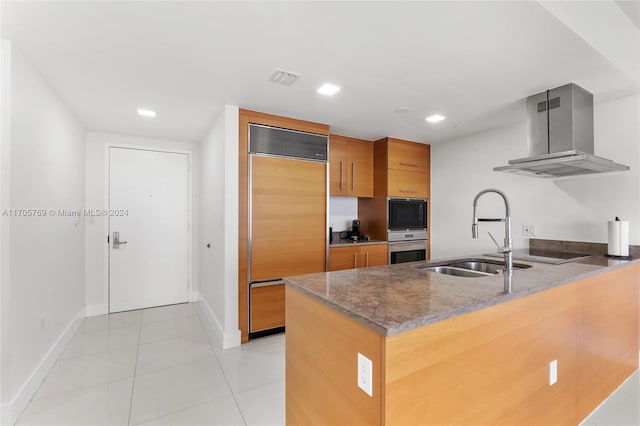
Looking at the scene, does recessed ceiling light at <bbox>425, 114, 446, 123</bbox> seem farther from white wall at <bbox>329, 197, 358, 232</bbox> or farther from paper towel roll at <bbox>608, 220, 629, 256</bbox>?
paper towel roll at <bbox>608, 220, 629, 256</bbox>

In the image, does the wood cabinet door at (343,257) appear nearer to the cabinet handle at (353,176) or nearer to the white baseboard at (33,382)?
the cabinet handle at (353,176)

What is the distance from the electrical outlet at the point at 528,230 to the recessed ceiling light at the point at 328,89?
100 inches

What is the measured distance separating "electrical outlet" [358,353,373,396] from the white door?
3.88m

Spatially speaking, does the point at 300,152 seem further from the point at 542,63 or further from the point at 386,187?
the point at 542,63

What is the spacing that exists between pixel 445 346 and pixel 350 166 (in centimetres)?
311

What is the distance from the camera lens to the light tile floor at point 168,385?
1.83 metres

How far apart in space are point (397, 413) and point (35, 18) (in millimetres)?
2533

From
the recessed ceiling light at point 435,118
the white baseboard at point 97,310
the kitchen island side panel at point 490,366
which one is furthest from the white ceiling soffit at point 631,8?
the white baseboard at point 97,310

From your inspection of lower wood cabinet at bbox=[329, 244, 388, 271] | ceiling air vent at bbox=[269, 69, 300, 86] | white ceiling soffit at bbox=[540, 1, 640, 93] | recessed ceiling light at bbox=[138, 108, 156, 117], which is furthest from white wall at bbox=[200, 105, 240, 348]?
white ceiling soffit at bbox=[540, 1, 640, 93]

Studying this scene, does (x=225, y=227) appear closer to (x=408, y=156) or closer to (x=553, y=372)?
(x=553, y=372)

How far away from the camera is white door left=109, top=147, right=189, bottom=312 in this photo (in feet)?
12.5

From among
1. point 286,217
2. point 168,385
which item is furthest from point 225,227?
point 168,385

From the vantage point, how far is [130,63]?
2.00 metres

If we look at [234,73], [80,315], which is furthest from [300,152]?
[80,315]
